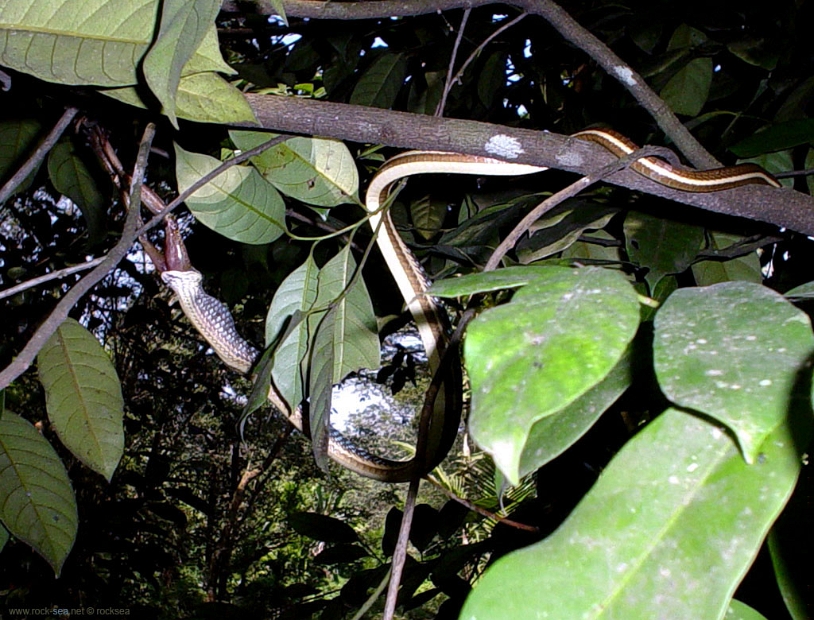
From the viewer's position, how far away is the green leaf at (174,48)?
0.37 metres

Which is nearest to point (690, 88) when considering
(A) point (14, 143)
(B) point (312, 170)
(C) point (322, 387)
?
(B) point (312, 170)

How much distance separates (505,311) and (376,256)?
983mm

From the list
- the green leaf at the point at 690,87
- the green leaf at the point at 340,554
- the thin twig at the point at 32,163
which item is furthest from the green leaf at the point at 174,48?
the green leaf at the point at 340,554

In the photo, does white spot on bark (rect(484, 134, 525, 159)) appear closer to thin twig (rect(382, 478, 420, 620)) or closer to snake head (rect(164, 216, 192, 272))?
thin twig (rect(382, 478, 420, 620))

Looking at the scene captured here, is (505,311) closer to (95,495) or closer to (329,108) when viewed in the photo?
(329,108)

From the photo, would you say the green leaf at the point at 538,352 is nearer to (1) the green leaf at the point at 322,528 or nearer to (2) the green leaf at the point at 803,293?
(2) the green leaf at the point at 803,293

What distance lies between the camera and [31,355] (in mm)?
371

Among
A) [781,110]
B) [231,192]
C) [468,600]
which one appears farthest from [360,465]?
[781,110]

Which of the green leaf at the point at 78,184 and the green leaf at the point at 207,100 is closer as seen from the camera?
Answer: the green leaf at the point at 207,100

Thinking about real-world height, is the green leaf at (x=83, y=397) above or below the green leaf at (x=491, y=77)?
below

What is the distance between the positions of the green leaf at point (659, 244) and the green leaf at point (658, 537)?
1.94 feet

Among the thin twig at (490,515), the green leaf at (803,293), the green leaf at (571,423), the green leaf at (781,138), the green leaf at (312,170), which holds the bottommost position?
the thin twig at (490,515)

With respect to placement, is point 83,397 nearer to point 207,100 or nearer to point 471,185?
point 207,100

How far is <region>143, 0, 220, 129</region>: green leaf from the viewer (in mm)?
369
